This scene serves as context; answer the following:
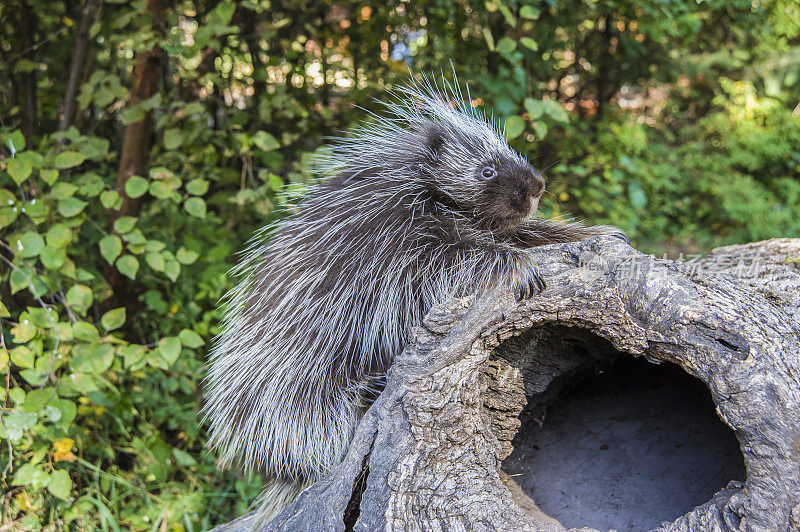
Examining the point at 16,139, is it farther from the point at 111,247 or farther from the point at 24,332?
the point at 24,332

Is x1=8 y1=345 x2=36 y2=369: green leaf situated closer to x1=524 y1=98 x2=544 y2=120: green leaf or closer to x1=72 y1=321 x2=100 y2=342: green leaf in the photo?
x1=72 y1=321 x2=100 y2=342: green leaf

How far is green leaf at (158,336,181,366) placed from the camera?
2.46 m

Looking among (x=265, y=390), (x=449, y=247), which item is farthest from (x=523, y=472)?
(x=265, y=390)

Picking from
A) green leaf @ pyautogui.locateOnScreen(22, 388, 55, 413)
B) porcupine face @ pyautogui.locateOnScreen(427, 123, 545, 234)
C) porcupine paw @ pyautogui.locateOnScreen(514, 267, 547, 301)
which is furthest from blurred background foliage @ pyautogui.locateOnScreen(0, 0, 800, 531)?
porcupine paw @ pyautogui.locateOnScreen(514, 267, 547, 301)

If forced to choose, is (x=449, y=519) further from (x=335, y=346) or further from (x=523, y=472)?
(x=335, y=346)

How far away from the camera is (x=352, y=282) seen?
221cm

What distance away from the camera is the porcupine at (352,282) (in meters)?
2.14

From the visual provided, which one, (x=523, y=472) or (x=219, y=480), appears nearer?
(x=523, y=472)

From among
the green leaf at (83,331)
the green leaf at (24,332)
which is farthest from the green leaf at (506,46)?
the green leaf at (24,332)

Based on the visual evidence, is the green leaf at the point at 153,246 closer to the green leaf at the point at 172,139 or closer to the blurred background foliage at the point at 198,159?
the blurred background foliage at the point at 198,159

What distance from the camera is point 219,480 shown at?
9.96 feet

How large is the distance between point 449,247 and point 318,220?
1.74ft

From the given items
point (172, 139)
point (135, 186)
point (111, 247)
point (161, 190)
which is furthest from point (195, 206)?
point (172, 139)

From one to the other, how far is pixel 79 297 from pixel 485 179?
168 centimetres
